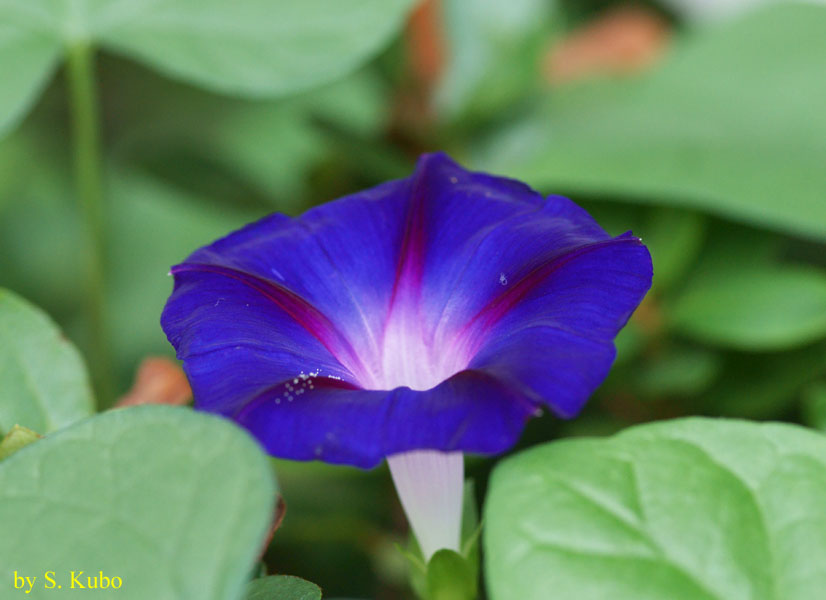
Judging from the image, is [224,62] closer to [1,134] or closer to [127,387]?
[1,134]

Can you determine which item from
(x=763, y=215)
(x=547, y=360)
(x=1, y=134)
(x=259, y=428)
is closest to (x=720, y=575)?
(x=547, y=360)

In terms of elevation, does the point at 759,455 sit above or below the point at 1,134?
below

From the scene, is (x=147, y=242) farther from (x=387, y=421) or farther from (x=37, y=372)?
(x=387, y=421)

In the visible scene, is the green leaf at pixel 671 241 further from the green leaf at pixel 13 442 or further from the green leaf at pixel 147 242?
the green leaf at pixel 13 442

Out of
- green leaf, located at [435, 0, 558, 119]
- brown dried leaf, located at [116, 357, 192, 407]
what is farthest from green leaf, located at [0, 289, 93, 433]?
green leaf, located at [435, 0, 558, 119]

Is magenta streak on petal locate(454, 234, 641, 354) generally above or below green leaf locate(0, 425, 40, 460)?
above

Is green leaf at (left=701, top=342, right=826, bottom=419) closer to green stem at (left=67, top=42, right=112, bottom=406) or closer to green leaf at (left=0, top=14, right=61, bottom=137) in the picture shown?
green stem at (left=67, top=42, right=112, bottom=406)

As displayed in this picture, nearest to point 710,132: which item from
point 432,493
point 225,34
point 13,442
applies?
point 225,34
